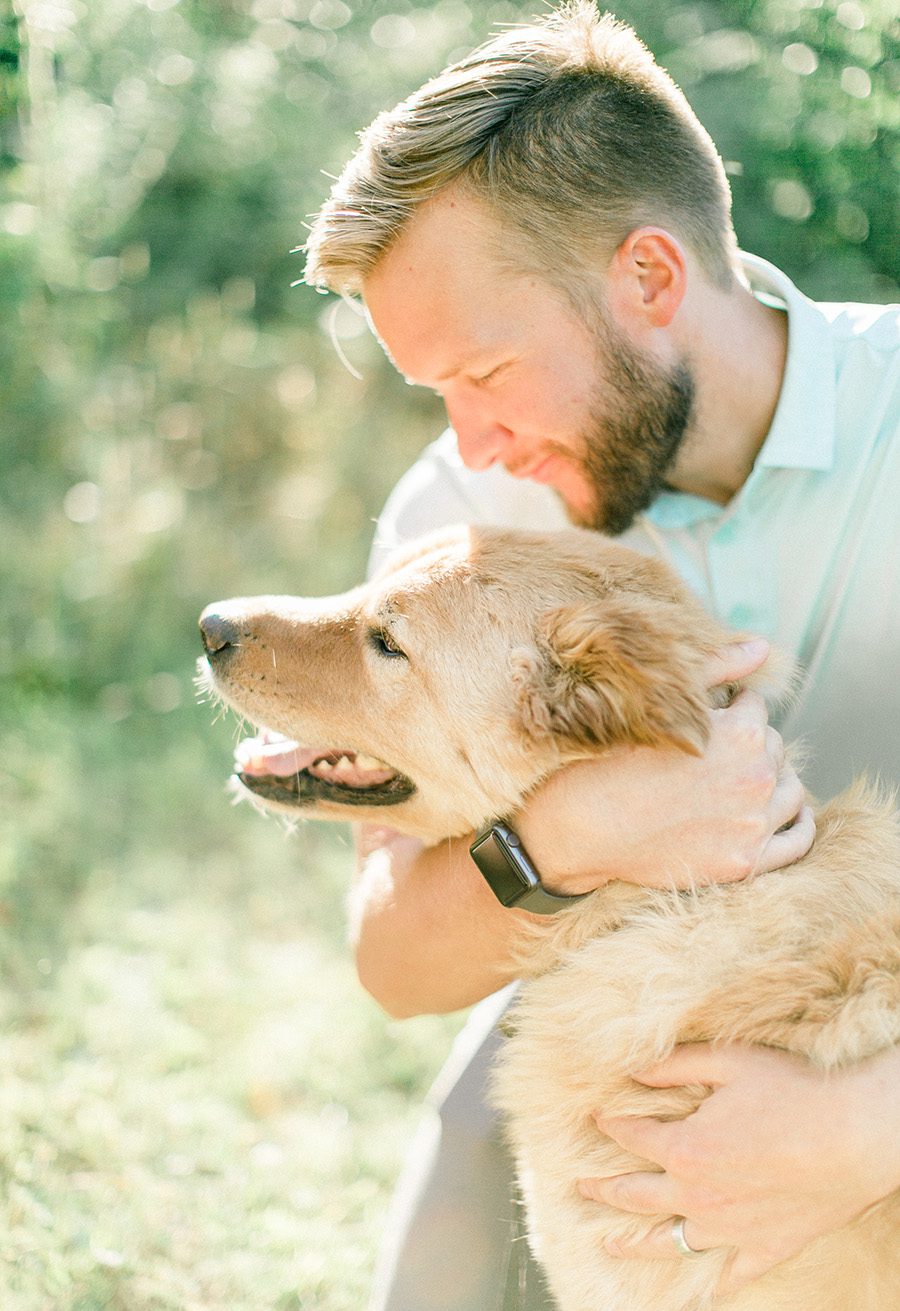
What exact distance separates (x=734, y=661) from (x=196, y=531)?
15.4 feet

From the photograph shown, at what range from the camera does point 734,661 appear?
210cm

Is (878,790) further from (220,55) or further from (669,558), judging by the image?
(220,55)

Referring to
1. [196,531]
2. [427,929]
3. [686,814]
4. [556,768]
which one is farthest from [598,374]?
[196,531]

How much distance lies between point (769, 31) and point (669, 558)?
1756 mm

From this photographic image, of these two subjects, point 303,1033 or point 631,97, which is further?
point 303,1033

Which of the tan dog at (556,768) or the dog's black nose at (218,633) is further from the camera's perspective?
the dog's black nose at (218,633)

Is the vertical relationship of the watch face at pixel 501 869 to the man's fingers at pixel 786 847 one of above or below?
above

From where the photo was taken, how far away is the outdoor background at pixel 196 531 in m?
2.93

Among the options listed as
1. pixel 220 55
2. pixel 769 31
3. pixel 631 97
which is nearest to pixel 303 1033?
pixel 631 97

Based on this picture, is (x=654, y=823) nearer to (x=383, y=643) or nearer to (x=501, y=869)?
(x=501, y=869)

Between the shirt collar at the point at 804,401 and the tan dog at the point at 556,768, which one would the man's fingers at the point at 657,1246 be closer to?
the tan dog at the point at 556,768

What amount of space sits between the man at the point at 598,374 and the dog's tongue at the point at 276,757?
0.31m

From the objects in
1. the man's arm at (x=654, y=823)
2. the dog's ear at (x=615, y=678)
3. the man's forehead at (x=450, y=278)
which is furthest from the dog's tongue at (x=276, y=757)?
the man's forehead at (x=450, y=278)

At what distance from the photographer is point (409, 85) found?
4.39 m
